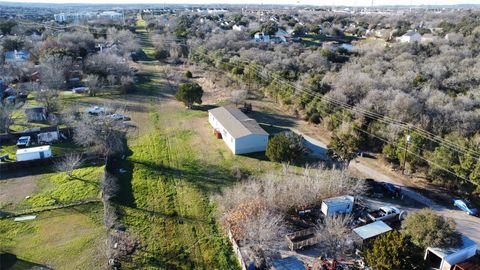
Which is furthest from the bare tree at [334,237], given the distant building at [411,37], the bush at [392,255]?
the distant building at [411,37]

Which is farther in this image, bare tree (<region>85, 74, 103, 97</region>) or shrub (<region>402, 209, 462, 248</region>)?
bare tree (<region>85, 74, 103, 97</region>)

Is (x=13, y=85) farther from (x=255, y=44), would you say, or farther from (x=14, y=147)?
(x=255, y=44)

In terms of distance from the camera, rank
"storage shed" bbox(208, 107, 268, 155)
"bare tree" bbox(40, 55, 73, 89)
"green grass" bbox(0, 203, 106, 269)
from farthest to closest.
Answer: "bare tree" bbox(40, 55, 73, 89) → "storage shed" bbox(208, 107, 268, 155) → "green grass" bbox(0, 203, 106, 269)

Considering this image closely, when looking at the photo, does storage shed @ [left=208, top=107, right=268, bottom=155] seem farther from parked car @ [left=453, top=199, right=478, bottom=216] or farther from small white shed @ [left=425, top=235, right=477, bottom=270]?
small white shed @ [left=425, top=235, right=477, bottom=270]

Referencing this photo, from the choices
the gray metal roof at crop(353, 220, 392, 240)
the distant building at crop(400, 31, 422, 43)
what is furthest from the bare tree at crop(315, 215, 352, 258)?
the distant building at crop(400, 31, 422, 43)

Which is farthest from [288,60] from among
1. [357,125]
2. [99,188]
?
[99,188]

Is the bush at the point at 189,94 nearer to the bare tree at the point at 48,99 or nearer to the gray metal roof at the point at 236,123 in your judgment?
the gray metal roof at the point at 236,123
